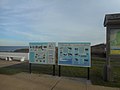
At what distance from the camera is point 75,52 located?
342 inches

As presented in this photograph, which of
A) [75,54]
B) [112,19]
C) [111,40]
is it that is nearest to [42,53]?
[75,54]

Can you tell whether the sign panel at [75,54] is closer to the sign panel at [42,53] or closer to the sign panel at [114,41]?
the sign panel at [42,53]

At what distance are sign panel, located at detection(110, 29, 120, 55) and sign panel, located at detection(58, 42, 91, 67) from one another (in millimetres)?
1119

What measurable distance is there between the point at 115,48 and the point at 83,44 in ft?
5.01

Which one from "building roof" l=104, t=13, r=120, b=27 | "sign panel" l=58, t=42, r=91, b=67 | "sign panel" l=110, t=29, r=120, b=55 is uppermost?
"building roof" l=104, t=13, r=120, b=27

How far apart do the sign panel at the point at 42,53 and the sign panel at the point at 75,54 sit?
1.66 ft

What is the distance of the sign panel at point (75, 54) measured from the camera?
8.45 metres

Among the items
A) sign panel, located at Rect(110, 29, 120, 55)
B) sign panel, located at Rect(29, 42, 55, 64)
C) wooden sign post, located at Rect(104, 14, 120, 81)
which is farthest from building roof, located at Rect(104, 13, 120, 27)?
sign panel, located at Rect(29, 42, 55, 64)

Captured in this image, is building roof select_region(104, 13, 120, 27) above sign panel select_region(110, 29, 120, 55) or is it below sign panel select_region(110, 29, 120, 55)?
above

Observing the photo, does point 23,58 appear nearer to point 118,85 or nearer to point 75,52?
point 75,52

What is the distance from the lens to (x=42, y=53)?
31.2 ft

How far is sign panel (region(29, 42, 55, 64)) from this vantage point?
9.25 metres

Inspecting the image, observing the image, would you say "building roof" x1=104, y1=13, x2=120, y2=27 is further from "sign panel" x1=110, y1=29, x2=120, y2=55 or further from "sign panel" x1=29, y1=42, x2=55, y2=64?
"sign panel" x1=29, y1=42, x2=55, y2=64

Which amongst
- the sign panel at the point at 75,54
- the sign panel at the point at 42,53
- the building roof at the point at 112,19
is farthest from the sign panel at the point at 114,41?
the sign panel at the point at 42,53
